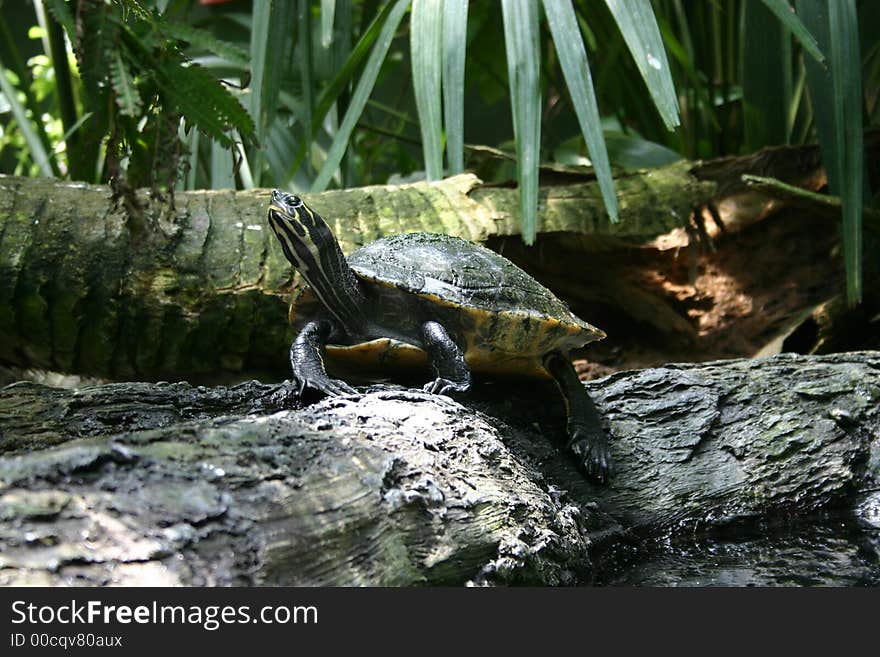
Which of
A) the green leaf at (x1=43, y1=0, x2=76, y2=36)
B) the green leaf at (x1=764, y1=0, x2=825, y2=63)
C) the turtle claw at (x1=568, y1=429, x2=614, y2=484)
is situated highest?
the green leaf at (x1=764, y1=0, x2=825, y2=63)

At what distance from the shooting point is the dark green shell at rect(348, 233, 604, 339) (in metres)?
1.85

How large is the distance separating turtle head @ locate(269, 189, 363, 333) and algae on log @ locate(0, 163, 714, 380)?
0.78m

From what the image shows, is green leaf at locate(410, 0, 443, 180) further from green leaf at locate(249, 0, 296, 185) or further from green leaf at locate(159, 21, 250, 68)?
green leaf at locate(159, 21, 250, 68)

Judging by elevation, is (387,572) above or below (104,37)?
below

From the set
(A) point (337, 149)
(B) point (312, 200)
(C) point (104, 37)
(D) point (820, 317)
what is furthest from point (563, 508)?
(D) point (820, 317)

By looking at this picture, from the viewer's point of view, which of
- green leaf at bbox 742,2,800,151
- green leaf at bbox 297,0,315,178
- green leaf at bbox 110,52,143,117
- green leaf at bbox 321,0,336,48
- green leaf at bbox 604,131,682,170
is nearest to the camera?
green leaf at bbox 110,52,143,117

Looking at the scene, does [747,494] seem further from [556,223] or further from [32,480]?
[32,480]

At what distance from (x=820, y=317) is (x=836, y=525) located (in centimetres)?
128

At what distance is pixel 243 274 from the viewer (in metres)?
2.61

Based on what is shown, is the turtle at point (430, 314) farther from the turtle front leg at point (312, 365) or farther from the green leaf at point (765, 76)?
the green leaf at point (765, 76)

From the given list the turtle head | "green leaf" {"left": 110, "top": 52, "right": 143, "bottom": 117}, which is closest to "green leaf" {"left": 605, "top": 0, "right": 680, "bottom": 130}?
the turtle head

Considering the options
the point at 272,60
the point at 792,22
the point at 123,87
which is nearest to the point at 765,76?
the point at 792,22

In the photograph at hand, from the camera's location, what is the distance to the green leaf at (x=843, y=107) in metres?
2.49

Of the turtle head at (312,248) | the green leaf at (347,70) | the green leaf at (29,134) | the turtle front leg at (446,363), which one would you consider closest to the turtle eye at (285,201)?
the turtle head at (312,248)
